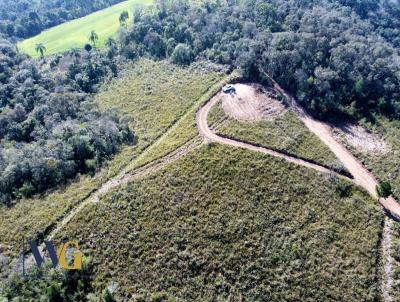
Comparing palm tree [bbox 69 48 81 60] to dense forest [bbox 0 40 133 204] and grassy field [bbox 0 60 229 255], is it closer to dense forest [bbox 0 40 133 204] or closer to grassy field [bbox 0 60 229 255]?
dense forest [bbox 0 40 133 204]

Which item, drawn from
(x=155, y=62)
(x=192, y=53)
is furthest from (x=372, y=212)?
(x=155, y=62)

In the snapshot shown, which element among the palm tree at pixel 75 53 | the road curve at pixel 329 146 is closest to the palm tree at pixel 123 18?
the palm tree at pixel 75 53

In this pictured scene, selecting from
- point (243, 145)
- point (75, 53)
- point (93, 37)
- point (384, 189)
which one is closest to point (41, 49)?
point (93, 37)

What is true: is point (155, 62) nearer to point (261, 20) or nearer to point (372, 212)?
point (261, 20)

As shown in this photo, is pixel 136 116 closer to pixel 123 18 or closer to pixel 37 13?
pixel 123 18

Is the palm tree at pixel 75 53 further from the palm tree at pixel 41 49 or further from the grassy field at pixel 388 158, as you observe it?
the grassy field at pixel 388 158

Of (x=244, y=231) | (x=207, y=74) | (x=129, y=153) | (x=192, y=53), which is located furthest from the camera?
(x=192, y=53)

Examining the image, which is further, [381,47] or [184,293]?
[381,47]

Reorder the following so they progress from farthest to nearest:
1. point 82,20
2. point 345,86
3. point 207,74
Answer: point 82,20
point 207,74
point 345,86
